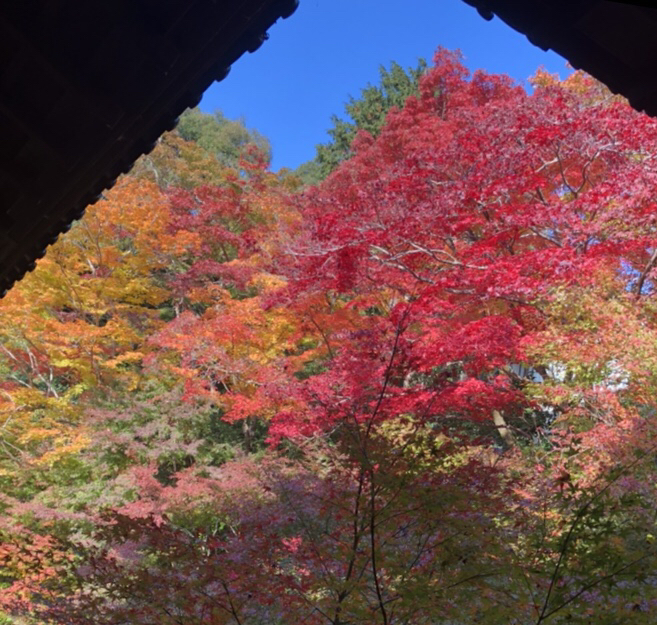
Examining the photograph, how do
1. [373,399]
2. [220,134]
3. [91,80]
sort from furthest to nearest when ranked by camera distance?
1. [220,134]
2. [373,399]
3. [91,80]

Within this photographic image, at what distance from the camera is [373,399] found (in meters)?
6.05

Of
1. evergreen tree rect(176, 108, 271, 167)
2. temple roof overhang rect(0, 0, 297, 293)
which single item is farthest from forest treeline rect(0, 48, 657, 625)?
evergreen tree rect(176, 108, 271, 167)

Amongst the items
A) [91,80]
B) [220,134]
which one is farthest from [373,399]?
[220,134]

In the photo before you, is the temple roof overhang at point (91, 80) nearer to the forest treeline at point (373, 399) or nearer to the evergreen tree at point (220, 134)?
the forest treeline at point (373, 399)

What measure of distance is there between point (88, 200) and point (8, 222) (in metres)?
0.27

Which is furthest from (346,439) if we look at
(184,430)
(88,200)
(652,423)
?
(184,430)

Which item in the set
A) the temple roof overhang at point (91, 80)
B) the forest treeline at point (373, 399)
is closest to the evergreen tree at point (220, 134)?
the forest treeline at point (373, 399)

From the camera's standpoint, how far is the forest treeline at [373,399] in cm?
307

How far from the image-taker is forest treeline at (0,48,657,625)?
3.07m

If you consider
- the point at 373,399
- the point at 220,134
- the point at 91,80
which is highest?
the point at 220,134

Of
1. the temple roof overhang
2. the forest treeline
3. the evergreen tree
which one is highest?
the evergreen tree

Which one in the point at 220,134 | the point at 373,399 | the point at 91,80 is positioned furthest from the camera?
the point at 220,134

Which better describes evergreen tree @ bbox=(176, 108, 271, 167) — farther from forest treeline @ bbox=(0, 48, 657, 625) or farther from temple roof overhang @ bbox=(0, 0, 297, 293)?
temple roof overhang @ bbox=(0, 0, 297, 293)

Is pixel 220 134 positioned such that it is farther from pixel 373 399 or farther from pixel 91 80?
pixel 91 80
